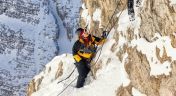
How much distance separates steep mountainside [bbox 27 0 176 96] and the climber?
0.38 meters

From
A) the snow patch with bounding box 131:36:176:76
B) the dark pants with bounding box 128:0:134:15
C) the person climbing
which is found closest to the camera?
the snow patch with bounding box 131:36:176:76

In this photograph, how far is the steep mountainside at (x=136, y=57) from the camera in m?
13.2

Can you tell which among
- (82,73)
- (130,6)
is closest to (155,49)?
(130,6)

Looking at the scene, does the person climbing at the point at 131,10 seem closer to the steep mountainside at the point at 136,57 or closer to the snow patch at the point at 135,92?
the steep mountainside at the point at 136,57

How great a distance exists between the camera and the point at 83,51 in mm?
17844

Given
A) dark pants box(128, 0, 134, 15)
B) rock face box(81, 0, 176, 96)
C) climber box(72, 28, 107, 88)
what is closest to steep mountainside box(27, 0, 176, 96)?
rock face box(81, 0, 176, 96)

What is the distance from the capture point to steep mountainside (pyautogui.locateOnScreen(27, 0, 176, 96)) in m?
13.2

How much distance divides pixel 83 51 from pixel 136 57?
10.5 ft

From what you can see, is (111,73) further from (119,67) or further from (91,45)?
(91,45)

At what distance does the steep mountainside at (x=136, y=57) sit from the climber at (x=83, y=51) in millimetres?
383

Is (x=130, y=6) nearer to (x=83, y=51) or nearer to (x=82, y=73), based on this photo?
(x=83, y=51)

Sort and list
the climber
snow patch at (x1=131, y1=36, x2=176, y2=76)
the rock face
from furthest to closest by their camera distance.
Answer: the climber, snow patch at (x1=131, y1=36, x2=176, y2=76), the rock face

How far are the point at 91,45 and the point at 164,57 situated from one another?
541cm

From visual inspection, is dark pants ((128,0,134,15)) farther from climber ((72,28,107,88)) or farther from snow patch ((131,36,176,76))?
snow patch ((131,36,176,76))
